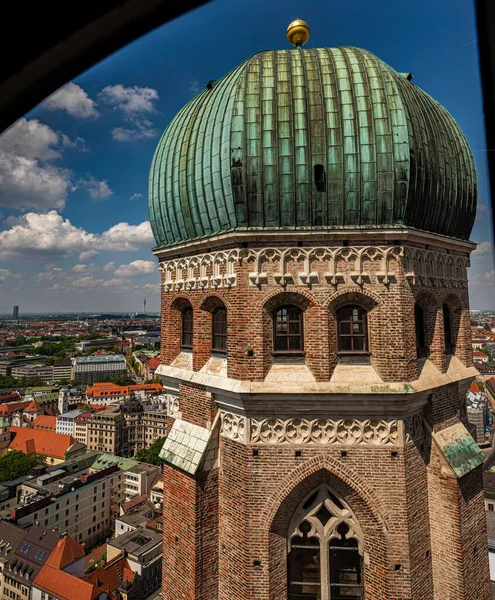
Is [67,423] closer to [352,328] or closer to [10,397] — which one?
[10,397]

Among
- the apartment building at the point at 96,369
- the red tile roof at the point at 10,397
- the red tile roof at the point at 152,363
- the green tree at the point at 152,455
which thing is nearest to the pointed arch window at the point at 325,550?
the green tree at the point at 152,455

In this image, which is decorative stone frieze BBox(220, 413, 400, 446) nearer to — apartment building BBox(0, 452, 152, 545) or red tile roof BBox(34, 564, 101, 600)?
red tile roof BBox(34, 564, 101, 600)

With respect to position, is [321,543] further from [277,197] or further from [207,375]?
[277,197]

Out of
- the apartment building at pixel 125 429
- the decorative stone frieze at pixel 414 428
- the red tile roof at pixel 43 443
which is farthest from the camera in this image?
the apartment building at pixel 125 429

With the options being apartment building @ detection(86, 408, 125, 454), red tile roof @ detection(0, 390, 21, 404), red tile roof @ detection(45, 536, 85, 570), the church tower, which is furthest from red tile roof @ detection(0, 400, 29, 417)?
the church tower

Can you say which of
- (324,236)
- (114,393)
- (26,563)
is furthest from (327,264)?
(114,393)

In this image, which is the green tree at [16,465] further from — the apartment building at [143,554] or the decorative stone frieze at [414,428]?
the decorative stone frieze at [414,428]

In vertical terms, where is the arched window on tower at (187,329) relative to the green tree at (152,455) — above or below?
above
